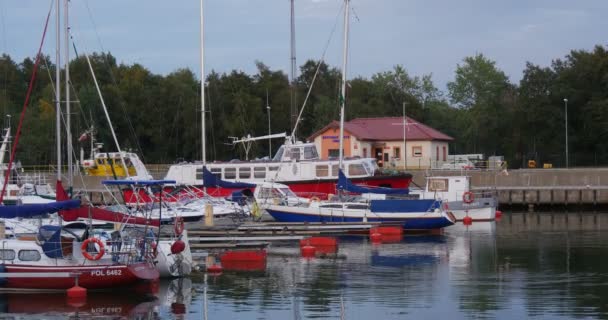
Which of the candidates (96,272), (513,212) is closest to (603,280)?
(96,272)

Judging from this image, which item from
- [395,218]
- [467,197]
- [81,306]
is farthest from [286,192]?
[81,306]

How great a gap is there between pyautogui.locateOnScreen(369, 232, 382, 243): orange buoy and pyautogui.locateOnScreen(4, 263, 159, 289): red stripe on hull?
1656cm

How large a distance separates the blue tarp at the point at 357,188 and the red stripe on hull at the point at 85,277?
22.8 metres

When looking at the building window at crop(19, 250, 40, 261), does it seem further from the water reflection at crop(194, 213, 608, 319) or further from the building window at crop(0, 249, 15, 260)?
the water reflection at crop(194, 213, 608, 319)

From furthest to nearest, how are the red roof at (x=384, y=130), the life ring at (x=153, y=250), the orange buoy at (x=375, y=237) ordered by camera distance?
the red roof at (x=384, y=130) < the orange buoy at (x=375, y=237) < the life ring at (x=153, y=250)

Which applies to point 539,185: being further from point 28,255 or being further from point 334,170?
point 28,255

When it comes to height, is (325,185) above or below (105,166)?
below

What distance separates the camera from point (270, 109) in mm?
96000

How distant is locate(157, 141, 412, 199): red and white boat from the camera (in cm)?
5741

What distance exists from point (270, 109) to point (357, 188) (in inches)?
1756

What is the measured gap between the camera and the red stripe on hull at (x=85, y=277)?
29.2 m

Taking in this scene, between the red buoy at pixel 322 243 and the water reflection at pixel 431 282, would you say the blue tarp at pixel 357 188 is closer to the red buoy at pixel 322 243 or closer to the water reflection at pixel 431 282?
the water reflection at pixel 431 282

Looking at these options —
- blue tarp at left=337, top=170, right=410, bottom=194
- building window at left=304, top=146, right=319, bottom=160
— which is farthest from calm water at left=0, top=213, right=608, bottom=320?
building window at left=304, top=146, right=319, bottom=160

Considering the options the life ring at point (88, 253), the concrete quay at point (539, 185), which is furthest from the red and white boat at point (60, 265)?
the concrete quay at point (539, 185)
